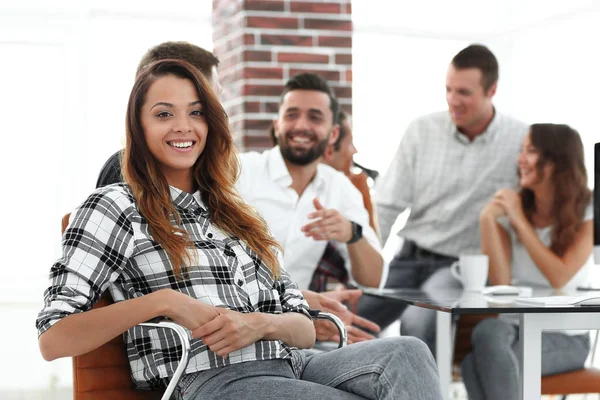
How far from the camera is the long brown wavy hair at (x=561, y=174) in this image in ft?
12.2

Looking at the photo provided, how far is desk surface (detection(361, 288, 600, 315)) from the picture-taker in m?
2.32

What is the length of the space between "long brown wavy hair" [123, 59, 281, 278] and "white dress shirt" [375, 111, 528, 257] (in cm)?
195

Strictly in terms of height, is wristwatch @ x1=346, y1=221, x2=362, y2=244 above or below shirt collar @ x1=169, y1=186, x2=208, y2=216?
below

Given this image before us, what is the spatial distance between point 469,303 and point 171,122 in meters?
1.09

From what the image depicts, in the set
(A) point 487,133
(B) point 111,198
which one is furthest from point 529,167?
(B) point 111,198

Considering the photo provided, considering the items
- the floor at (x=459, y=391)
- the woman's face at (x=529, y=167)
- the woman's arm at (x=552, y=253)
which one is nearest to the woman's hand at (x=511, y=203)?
the woman's arm at (x=552, y=253)

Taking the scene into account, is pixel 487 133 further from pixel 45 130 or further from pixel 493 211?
pixel 45 130

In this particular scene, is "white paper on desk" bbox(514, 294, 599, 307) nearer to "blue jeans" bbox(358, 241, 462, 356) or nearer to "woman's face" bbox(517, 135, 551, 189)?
"blue jeans" bbox(358, 241, 462, 356)

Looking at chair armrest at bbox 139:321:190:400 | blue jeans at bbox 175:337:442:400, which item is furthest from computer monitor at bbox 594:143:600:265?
chair armrest at bbox 139:321:190:400

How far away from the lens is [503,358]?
→ 3.16 m

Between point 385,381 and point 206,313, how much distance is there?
42 cm

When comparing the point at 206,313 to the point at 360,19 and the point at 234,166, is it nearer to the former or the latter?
the point at 234,166

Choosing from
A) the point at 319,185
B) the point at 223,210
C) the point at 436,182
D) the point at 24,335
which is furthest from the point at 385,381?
the point at 24,335

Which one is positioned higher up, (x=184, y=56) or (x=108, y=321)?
(x=184, y=56)
